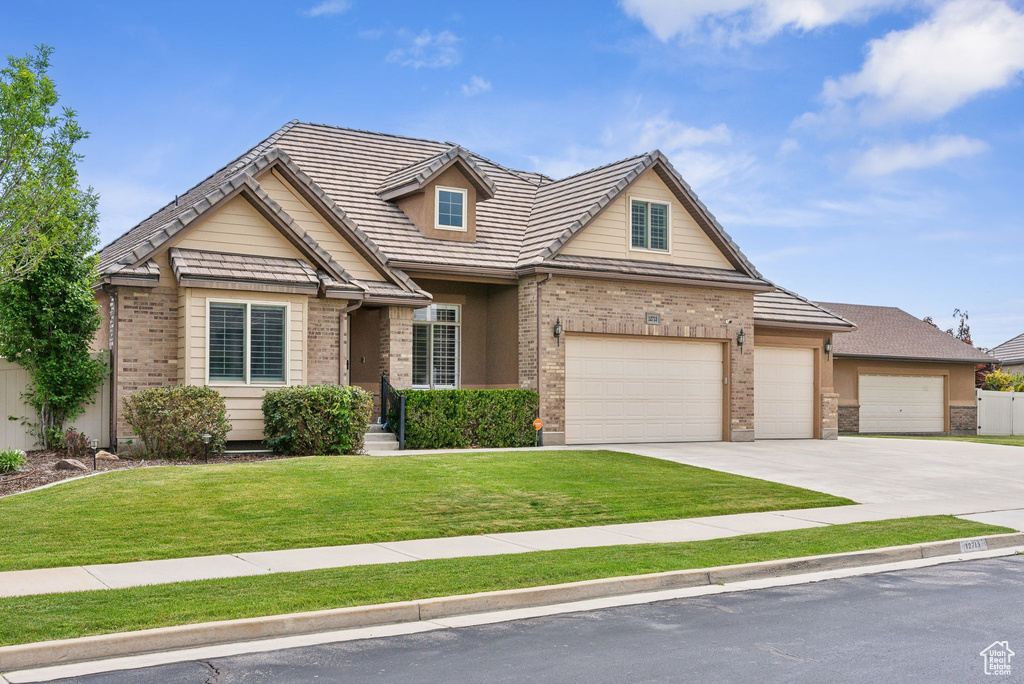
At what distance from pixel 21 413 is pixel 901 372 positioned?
28812 millimetres

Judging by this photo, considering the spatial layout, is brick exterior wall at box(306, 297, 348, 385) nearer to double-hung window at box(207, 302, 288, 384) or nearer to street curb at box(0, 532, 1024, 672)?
double-hung window at box(207, 302, 288, 384)

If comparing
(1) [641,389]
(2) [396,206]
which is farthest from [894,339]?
(2) [396,206]

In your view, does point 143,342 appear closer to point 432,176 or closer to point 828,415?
point 432,176

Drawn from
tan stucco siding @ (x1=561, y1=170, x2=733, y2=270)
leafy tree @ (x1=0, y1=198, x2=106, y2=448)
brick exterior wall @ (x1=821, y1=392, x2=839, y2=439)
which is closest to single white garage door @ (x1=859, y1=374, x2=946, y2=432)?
brick exterior wall @ (x1=821, y1=392, x2=839, y2=439)

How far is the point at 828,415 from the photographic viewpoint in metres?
27.6

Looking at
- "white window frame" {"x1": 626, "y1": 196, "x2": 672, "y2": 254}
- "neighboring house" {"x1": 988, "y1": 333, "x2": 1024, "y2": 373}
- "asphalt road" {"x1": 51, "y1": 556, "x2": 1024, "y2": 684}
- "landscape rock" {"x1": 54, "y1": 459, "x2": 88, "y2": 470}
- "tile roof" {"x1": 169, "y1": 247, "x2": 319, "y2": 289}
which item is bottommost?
"asphalt road" {"x1": 51, "y1": 556, "x2": 1024, "y2": 684}

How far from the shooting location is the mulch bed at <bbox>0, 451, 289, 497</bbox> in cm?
1445

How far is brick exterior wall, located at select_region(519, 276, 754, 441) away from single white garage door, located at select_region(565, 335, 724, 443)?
34cm

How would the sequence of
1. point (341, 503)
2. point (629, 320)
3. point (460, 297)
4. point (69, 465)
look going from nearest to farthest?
point (341, 503)
point (69, 465)
point (629, 320)
point (460, 297)

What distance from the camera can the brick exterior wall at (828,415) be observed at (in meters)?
27.5

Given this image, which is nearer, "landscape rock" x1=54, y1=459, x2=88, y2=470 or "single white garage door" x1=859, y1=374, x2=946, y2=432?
"landscape rock" x1=54, y1=459, x2=88, y2=470

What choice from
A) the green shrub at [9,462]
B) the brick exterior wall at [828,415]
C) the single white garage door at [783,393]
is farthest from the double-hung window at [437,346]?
the brick exterior wall at [828,415]

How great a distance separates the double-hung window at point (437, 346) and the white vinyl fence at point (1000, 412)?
76.7 ft

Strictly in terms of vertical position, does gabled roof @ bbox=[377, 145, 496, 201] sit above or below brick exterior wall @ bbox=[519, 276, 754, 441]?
above
